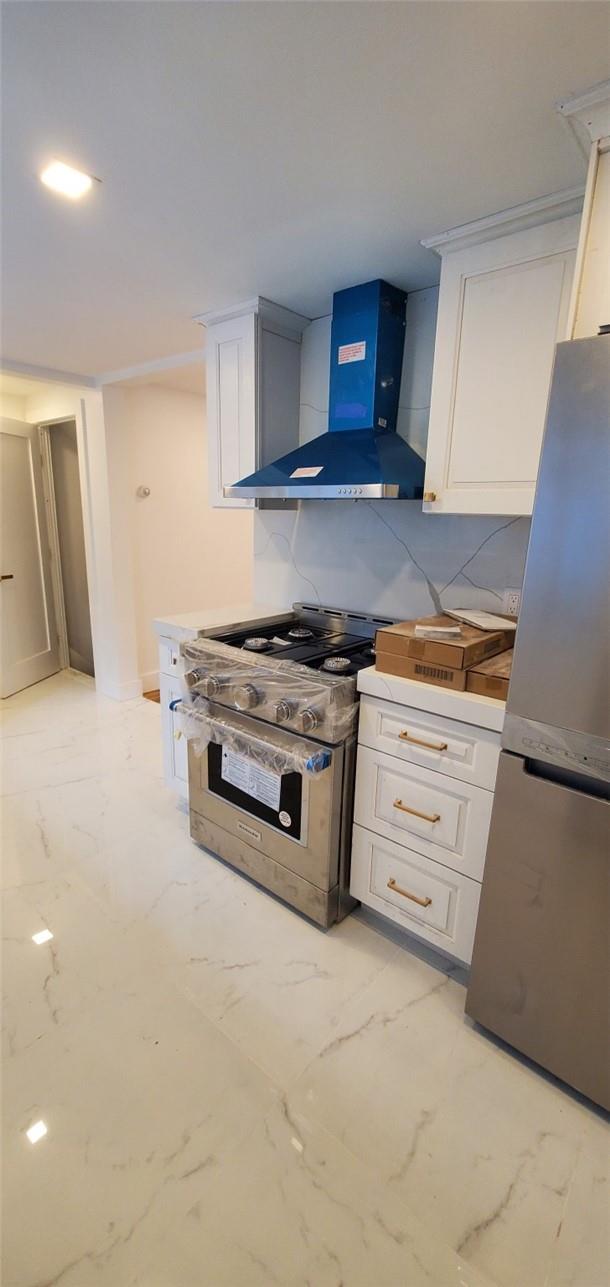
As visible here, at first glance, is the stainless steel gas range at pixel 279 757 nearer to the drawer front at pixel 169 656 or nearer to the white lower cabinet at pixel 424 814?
the white lower cabinet at pixel 424 814

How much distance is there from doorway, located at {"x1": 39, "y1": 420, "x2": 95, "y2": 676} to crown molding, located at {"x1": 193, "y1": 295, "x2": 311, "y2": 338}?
1.98 meters

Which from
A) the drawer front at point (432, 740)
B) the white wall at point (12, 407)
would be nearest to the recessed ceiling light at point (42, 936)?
the drawer front at point (432, 740)

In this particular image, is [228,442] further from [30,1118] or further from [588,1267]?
[588,1267]

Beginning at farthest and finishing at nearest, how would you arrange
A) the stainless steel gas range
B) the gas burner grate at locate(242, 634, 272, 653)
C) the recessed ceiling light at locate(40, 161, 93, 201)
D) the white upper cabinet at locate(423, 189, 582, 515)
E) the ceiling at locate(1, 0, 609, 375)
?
the gas burner grate at locate(242, 634, 272, 653), the stainless steel gas range, the white upper cabinet at locate(423, 189, 582, 515), the recessed ceiling light at locate(40, 161, 93, 201), the ceiling at locate(1, 0, 609, 375)

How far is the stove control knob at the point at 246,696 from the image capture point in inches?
70.3

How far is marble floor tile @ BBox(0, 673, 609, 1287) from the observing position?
3.43 ft

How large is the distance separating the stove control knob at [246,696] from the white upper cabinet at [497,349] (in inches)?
33.6

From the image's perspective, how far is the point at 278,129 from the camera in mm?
1154

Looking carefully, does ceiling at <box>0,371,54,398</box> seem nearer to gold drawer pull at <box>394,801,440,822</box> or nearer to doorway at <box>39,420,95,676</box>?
doorway at <box>39,420,95,676</box>

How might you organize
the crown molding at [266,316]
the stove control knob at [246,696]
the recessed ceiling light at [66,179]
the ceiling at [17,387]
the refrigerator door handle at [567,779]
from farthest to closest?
1. the ceiling at [17,387]
2. the crown molding at [266,316]
3. the stove control knob at [246,696]
4. the recessed ceiling light at [66,179]
5. the refrigerator door handle at [567,779]

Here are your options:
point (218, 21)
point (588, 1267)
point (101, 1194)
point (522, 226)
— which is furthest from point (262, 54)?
point (588, 1267)

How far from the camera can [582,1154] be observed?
122 centimetres

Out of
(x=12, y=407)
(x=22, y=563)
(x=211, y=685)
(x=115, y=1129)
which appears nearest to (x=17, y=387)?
(x=12, y=407)

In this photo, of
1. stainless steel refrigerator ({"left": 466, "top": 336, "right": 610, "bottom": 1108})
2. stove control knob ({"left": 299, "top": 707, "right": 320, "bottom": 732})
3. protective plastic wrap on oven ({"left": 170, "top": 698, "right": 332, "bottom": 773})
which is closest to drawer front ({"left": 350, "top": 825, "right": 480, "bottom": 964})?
stainless steel refrigerator ({"left": 466, "top": 336, "right": 610, "bottom": 1108})
